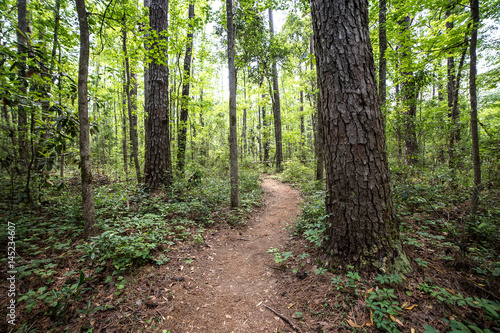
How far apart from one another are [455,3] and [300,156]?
38.1ft

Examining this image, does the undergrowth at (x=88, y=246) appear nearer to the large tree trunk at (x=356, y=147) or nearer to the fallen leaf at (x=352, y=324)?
the fallen leaf at (x=352, y=324)

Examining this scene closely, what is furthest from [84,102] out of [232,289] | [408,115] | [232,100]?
[408,115]

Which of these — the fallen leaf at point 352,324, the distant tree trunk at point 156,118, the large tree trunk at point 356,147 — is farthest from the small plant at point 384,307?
the distant tree trunk at point 156,118

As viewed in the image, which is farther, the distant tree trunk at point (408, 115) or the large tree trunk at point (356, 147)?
the distant tree trunk at point (408, 115)

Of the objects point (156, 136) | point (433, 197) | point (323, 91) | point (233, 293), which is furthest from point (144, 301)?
point (433, 197)

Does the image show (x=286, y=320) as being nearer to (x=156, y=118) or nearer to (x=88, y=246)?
(x=88, y=246)

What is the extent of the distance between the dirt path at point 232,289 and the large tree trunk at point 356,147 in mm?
1194

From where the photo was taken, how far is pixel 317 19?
2.84m

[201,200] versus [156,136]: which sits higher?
[156,136]

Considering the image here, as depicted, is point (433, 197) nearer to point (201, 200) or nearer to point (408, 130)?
point (408, 130)

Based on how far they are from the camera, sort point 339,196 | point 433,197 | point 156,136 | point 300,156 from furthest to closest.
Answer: point 300,156, point 156,136, point 433,197, point 339,196

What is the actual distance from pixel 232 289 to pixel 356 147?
9.16 feet

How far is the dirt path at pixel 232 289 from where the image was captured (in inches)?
91.5

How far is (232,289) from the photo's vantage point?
2982mm
